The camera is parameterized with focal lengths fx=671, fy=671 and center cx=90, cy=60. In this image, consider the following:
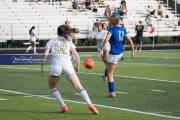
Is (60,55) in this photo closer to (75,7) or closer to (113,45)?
(113,45)

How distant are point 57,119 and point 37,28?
3262 cm

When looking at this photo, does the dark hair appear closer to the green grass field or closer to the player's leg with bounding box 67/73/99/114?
the player's leg with bounding box 67/73/99/114

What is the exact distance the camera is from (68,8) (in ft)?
163

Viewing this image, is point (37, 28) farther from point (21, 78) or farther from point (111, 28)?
point (111, 28)

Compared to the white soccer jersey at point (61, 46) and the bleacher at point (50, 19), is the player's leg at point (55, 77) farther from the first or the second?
the bleacher at point (50, 19)

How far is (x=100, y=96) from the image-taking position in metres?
17.0

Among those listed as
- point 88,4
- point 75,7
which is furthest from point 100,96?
point 88,4

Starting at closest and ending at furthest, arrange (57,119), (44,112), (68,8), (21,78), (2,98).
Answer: (57,119) → (44,112) → (2,98) → (21,78) → (68,8)

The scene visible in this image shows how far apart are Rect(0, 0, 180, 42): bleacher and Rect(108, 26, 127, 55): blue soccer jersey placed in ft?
89.4

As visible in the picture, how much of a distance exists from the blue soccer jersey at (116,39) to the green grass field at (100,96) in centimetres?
115

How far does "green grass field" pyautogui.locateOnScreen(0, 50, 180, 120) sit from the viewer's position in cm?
1362

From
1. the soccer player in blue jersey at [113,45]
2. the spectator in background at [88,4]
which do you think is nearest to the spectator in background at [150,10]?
the spectator in background at [88,4]

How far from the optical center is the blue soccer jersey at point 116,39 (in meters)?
17.2

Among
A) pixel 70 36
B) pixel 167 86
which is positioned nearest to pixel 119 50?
pixel 167 86
